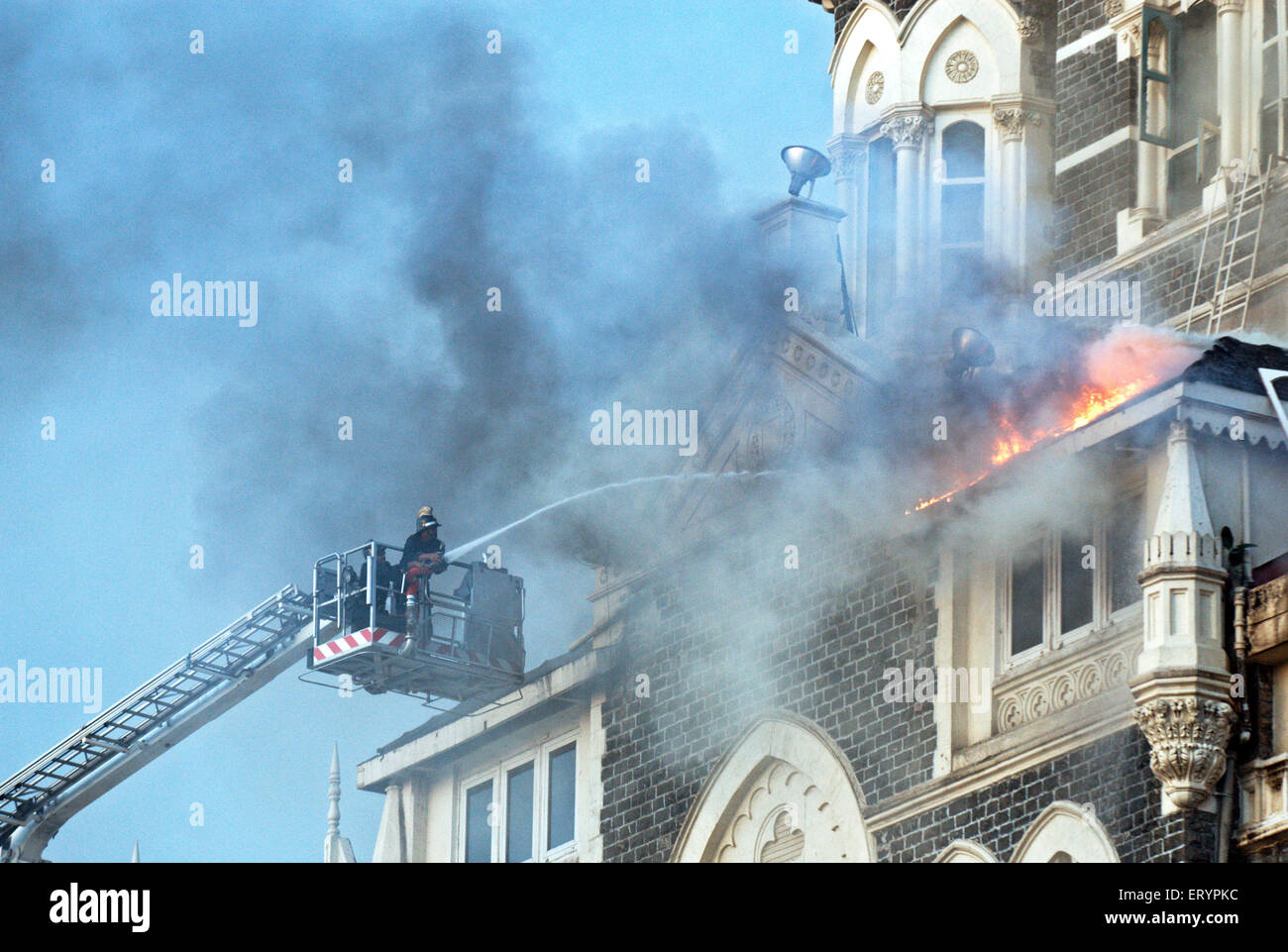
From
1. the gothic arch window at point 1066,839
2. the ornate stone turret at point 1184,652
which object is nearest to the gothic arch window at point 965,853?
the gothic arch window at point 1066,839

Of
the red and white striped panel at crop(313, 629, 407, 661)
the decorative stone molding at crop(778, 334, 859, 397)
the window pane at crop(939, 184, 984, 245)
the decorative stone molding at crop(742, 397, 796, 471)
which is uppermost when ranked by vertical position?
the window pane at crop(939, 184, 984, 245)

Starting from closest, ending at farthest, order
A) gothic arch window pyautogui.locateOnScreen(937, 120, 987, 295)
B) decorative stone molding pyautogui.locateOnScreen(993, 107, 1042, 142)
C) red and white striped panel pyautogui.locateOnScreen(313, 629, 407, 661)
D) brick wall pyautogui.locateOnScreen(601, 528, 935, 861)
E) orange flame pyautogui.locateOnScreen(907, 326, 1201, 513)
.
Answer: orange flame pyautogui.locateOnScreen(907, 326, 1201, 513) → brick wall pyautogui.locateOnScreen(601, 528, 935, 861) → red and white striped panel pyautogui.locateOnScreen(313, 629, 407, 661) → gothic arch window pyautogui.locateOnScreen(937, 120, 987, 295) → decorative stone molding pyautogui.locateOnScreen(993, 107, 1042, 142)

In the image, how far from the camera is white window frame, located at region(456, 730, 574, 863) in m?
39.3

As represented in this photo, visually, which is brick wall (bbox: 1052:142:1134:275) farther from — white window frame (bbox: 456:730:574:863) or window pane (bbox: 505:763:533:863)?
window pane (bbox: 505:763:533:863)

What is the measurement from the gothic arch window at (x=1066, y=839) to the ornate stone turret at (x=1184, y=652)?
100 cm

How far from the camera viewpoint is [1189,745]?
30.8 meters

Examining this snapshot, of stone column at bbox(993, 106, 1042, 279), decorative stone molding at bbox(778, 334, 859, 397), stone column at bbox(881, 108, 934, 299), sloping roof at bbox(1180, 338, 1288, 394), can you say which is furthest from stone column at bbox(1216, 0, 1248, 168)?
stone column at bbox(881, 108, 934, 299)

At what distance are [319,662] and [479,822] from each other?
10.9 feet

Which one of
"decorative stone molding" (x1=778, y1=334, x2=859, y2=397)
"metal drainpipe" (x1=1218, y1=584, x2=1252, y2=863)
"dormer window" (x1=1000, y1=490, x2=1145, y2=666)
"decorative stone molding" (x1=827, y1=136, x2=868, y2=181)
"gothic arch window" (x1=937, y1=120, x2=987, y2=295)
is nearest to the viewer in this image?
"metal drainpipe" (x1=1218, y1=584, x2=1252, y2=863)

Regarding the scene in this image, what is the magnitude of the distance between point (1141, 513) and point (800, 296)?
8.14 metres

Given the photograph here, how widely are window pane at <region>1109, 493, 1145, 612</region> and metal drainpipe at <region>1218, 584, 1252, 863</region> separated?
4.38 feet

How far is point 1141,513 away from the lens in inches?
1294
